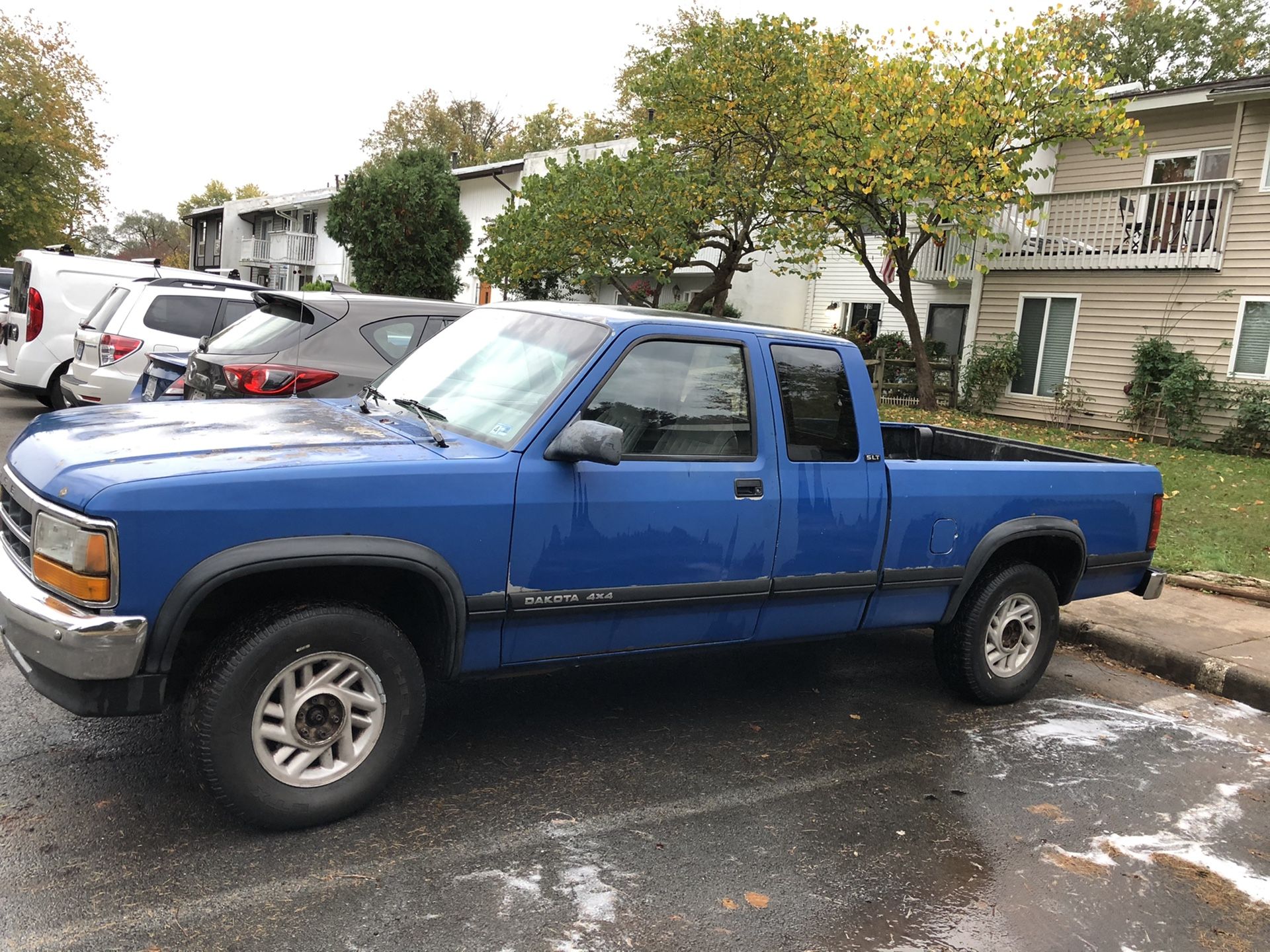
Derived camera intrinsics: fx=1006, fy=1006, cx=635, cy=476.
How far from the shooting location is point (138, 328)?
394 inches

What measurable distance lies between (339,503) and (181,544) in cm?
49

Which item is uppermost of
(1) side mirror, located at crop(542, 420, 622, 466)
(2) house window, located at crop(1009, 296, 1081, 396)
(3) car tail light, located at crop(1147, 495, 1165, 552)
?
(2) house window, located at crop(1009, 296, 1081, 396)

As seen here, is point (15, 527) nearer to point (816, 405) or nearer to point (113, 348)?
point (816, 405)

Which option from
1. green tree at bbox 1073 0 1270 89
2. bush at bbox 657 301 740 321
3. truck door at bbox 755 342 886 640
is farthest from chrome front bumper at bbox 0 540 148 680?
green tree at bbox 1073 0 1270 89

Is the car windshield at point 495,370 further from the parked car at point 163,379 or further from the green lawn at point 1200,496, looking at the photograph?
the green lawn at point 1200,496

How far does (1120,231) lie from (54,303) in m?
17.5

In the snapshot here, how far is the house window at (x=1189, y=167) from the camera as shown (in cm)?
1800

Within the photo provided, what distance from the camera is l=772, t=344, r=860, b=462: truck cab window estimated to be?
4.45 metres

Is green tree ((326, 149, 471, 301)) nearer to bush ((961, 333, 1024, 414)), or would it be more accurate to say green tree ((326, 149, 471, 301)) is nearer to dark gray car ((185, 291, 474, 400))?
bush ((961, 333, 1024, 414))

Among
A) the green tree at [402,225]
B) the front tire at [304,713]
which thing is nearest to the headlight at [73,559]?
the front tire at [304,713]

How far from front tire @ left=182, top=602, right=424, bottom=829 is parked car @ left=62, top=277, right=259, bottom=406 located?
7270 mm

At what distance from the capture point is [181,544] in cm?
306

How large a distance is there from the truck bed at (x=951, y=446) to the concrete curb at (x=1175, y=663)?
4.20 ft

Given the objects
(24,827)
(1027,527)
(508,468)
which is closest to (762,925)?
(508,468)
